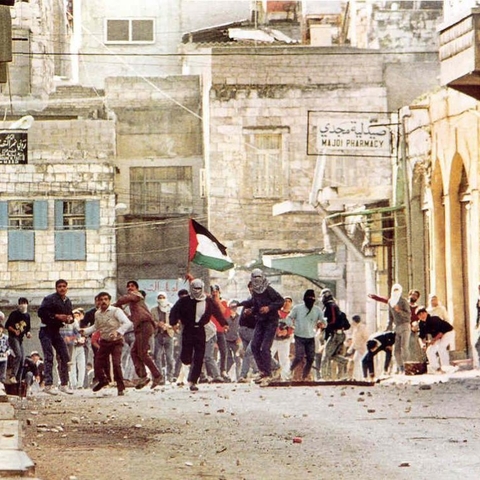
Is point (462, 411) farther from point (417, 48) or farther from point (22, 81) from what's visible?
point (22, 81)

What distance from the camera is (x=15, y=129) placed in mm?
43750

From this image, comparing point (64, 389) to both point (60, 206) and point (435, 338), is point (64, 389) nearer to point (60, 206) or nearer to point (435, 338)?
point (435, 338)

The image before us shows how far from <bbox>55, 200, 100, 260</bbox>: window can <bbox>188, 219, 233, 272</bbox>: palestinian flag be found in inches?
687

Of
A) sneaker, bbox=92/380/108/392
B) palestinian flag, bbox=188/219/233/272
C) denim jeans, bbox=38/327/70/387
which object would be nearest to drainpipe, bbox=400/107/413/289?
palestinian flag, bbox=188/219/233/272

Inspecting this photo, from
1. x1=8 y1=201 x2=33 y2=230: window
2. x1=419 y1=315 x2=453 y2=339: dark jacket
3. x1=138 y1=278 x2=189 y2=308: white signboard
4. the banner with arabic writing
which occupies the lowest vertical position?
x1=419 y1=315 x2=453 y2=339: dark jacket

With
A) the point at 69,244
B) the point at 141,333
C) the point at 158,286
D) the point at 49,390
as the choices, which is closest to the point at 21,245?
the point at 69,244

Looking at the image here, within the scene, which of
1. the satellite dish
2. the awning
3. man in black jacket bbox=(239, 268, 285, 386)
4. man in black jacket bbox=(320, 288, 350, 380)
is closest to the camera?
man in black jacket bbox=(239, 268, 285, 386)

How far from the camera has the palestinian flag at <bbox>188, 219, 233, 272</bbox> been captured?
29.9m

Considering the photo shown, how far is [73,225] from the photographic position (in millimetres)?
47688

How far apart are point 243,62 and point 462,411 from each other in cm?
3002

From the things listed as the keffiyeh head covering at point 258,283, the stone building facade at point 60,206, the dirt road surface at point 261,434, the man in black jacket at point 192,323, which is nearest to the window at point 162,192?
the stone building facade at point 60,206

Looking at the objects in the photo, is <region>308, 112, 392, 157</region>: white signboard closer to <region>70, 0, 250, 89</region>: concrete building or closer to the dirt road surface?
the dirt road surface

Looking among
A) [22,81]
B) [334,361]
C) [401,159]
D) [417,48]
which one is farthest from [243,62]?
[334,361]

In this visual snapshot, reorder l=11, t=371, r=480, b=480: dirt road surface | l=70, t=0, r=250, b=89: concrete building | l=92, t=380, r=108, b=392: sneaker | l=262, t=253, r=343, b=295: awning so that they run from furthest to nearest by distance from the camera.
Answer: l=70, t=0, r=250, b=89: concrete building → l=262, t=253, r=343, b=295: awning → l=92, t=380, r=108, b=392: sneaker → l=11, t=371, r=480, b=480: dirt road surface
